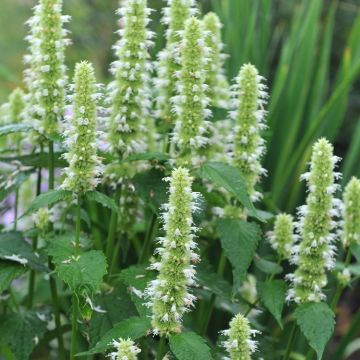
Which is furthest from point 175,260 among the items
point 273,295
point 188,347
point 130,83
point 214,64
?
point 214,64

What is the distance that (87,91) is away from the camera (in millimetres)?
2121

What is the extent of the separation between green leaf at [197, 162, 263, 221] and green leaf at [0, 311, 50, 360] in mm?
831

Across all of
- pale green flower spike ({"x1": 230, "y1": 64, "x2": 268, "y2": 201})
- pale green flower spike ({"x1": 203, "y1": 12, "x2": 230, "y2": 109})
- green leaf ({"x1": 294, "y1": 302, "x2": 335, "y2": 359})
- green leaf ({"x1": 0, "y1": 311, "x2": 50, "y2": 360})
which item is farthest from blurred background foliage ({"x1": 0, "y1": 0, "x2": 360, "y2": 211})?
green leaf ({"x1": 0, "y1": 311, "x2": 50, "y2": 360})

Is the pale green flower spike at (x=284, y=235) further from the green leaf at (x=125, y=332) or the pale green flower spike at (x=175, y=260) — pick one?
the green leaf at (x=125, y=332)

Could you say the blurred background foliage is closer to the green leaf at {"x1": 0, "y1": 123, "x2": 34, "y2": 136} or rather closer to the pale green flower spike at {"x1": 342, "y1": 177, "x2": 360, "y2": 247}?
the pale green flower spike at {"x1": 342, "y1": 177, "x2": 360, "y2": 247}

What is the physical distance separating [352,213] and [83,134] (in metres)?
1.02

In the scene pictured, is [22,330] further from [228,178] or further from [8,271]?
[228,178]

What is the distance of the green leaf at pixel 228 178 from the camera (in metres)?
2.30

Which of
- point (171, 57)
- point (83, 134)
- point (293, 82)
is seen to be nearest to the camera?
point (83, 134)

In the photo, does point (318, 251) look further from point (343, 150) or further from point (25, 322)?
point (343, 150)

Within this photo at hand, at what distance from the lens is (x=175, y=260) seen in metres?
2.04

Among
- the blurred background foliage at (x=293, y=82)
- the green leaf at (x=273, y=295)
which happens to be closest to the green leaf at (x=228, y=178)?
the green leaf at (x=273, y=295)

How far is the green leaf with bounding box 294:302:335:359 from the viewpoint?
2246 millimetres

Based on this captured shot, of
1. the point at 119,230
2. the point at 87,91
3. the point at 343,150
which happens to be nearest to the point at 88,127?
the point at 87,91
